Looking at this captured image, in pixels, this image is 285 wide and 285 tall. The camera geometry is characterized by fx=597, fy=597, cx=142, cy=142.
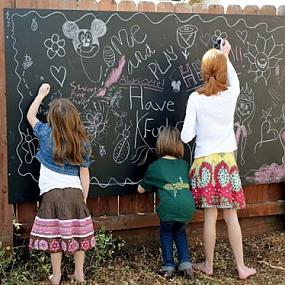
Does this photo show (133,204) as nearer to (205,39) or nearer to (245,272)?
(245,272)

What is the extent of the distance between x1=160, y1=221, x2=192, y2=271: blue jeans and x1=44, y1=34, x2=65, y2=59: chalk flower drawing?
161cm

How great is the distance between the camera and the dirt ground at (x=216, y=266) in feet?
15.9

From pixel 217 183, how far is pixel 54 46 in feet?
5.65

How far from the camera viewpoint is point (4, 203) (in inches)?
189

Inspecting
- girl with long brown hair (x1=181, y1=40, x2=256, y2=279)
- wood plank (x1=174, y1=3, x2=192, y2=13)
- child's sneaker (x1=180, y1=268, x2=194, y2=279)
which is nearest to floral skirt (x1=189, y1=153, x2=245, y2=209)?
girl with long brown hair (x1=181, y1=40, x2=256, y2=279)

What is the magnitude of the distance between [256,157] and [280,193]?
23.4 inches

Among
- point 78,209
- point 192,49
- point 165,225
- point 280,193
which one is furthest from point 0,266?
point 280,193

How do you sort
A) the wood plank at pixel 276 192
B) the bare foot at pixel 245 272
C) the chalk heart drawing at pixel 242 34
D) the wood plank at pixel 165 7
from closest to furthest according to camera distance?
the bare foot at pixel 245 272, the wood plank at pixel 165 7, the chalk heart drawing at pixel 242 34, the wood plank at pixel 276 192

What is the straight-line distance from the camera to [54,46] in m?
4.82

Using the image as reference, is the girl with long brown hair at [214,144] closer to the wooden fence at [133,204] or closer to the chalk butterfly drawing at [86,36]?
the wooden fence at [133,204]

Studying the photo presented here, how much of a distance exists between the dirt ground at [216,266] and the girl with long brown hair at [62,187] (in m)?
0.40

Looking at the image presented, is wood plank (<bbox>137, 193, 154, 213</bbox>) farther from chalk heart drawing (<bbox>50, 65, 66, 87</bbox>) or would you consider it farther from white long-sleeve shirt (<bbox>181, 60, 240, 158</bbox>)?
chalk heart drawing (<bbox>50, 65, 66, 87</bbox>)

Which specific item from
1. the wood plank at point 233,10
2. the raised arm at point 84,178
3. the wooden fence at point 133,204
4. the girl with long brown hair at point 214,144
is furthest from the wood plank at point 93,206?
the wood plank at point 233,10

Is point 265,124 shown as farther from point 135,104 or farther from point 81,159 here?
point 81,159
